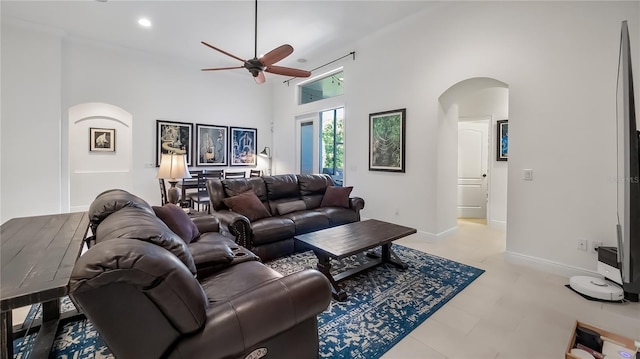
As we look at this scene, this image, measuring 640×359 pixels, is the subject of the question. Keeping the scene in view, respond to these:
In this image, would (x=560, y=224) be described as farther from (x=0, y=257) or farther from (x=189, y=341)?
(x=0, y=257)

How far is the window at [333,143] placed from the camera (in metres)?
5.86

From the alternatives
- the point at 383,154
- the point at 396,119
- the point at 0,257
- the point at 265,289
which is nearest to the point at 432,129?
the point at 396,119

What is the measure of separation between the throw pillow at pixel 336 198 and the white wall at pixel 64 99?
397 centimetres

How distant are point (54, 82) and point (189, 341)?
6025 mm

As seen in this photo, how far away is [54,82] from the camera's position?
470 centimetres

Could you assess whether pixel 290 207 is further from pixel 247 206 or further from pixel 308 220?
pixel 247 206

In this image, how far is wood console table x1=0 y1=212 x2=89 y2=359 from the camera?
3.02 ft

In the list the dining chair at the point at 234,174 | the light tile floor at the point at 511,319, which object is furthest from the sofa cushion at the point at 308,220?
the dining chair at the point at 234,174

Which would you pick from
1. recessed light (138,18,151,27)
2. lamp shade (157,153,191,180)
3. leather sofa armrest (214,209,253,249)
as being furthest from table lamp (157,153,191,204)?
recessed light (138,18,151,27)

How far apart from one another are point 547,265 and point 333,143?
4206mm

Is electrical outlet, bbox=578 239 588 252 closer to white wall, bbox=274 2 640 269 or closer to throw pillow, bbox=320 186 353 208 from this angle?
white wall, bbox=274 2 640 269

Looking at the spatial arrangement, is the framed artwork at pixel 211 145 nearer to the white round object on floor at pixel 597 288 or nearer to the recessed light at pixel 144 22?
the recessed light at pixel 144 22

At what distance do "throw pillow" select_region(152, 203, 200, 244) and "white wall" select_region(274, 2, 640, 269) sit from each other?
10.9 feet

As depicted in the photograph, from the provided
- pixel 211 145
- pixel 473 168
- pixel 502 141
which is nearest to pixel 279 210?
pixel 211 145
